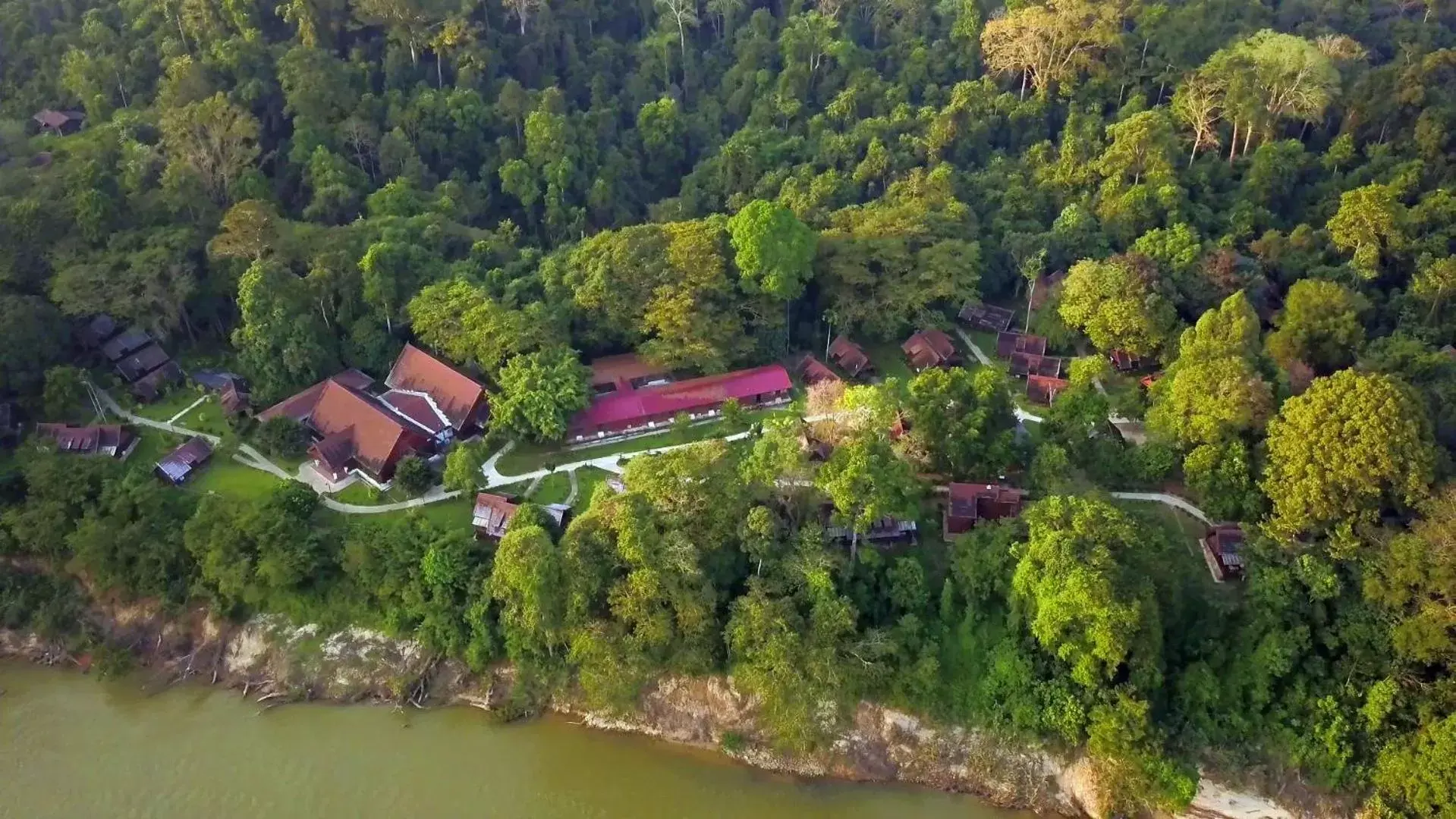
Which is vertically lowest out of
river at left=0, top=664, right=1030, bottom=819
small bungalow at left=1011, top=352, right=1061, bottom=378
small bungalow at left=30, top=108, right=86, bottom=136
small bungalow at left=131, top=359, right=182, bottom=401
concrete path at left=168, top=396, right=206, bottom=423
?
river at left=0, top=664, right=1030, bottom=819

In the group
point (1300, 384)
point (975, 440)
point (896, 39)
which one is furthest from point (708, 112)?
point (1300, 384)

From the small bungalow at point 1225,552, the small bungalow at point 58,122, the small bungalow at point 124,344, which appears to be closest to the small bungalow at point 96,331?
the small bungalow at point 124,344

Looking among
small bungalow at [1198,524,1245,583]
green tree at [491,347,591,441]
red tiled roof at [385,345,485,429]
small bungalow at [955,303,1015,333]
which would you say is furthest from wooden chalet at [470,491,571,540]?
small bungalow at [1198,524,1245,583]

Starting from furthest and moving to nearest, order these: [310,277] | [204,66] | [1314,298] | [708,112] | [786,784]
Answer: [708,112] → [204,66] → [310,277] → [1314,298] → [786,784]

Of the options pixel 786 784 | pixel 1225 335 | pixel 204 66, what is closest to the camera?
pixel 786 784

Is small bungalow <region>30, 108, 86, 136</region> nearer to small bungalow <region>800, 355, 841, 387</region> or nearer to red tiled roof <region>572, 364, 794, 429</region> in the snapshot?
red tiled roof <region>572, 364, 794, 429</region>

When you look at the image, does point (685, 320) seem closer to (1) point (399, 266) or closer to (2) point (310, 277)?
(1) point (399, 266)
